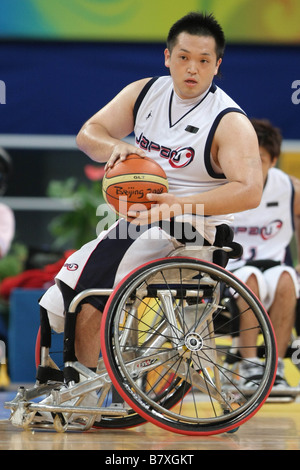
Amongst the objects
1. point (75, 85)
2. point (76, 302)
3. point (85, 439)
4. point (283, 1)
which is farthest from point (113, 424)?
point (283, 1)

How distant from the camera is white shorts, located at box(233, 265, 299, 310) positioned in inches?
162

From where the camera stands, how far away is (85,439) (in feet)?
8.70

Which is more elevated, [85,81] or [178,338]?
[85,81]

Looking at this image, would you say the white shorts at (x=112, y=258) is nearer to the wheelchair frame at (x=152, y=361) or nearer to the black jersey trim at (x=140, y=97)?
the wheelchair frame at (x=152, y=361)

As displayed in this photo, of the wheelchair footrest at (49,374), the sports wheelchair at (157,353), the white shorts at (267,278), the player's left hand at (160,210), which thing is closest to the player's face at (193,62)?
the player's left hand at (160,210)

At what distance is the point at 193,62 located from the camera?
2807 millimetres

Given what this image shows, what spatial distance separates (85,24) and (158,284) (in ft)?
13.3

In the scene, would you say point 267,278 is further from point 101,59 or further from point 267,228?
point 101,59

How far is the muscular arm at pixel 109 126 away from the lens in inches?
116

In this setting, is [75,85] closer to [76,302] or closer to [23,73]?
[23,73]

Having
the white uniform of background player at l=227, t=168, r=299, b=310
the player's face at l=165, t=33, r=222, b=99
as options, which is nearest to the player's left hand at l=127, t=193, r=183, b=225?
the player's face at l=165, t=33, r=222, b=99

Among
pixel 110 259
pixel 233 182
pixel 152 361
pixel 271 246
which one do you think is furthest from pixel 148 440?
pixel 271 246

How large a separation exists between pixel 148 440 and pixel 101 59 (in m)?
4.07

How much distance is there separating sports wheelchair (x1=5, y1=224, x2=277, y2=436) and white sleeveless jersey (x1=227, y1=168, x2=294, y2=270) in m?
1.58
